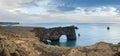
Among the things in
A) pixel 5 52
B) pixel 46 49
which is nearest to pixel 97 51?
pixel 46 49

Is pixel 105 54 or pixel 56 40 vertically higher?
pixel 105 54

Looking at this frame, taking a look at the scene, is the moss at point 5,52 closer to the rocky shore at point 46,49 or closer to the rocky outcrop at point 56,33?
the rocky shore at point 46,49

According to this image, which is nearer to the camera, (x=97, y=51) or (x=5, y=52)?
(x=97, y=51)

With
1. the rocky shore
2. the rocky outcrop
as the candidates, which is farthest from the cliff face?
the rocky outcrop

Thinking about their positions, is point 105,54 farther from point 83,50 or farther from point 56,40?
point 56,40

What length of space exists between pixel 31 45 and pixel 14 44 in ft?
4.73

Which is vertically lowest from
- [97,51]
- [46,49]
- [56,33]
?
[56,33]

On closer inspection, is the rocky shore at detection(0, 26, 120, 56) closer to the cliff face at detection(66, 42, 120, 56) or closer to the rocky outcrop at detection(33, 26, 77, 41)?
the cliff face at detection(66, 42, 120, 56)

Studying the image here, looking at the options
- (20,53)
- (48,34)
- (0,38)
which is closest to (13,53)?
(20,53)

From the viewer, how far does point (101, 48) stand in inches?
875

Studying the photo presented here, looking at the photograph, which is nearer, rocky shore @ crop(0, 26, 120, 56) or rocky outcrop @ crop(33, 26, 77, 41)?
rocky shore @ crop(0, 26, 120, 56)

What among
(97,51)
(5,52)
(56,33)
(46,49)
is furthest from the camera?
(56,33)

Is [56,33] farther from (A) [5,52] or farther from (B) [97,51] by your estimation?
(B) [97,51]

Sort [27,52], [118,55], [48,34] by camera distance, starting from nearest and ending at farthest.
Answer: [118,55] < [27,52] < [48,34]
